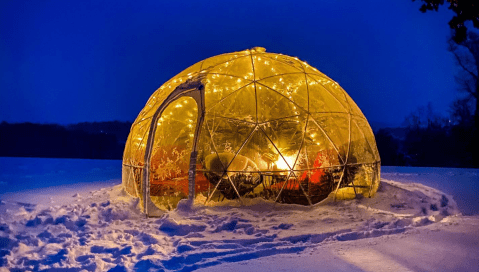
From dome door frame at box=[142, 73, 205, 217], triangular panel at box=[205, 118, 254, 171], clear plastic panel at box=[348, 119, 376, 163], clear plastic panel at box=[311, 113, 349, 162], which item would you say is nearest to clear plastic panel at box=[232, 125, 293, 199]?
triangular panel at box=[205, 118, 254, 171]

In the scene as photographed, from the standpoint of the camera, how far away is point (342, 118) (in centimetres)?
802

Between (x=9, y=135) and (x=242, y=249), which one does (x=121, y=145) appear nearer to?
(x=9, y=135)

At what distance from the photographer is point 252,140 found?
720 cm

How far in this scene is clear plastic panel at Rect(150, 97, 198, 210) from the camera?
7.80 m

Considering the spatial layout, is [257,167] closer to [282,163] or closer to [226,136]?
[282,163]

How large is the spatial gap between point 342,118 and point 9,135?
85.0ft

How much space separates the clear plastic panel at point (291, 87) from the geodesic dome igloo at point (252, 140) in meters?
0.02

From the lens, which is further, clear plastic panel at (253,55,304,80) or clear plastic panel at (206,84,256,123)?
clear plastic panel at (253,55,304,80)

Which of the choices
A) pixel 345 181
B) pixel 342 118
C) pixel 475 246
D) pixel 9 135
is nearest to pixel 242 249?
pixel 475 246

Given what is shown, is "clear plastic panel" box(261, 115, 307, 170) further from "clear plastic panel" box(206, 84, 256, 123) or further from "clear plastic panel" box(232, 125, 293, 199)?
"clear plastic panel" box(206, 84, 256, 123)

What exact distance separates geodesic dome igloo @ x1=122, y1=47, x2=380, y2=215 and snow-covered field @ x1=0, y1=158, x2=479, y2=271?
39 centimetres

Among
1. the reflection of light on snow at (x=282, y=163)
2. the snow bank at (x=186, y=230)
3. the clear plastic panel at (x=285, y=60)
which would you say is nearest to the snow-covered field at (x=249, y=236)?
the snow bank at (x=186, y=230)

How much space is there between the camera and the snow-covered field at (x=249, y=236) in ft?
13.7

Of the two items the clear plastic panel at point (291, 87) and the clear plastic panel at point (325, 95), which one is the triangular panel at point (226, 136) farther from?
the clear plastic panel at point (325, 95)
